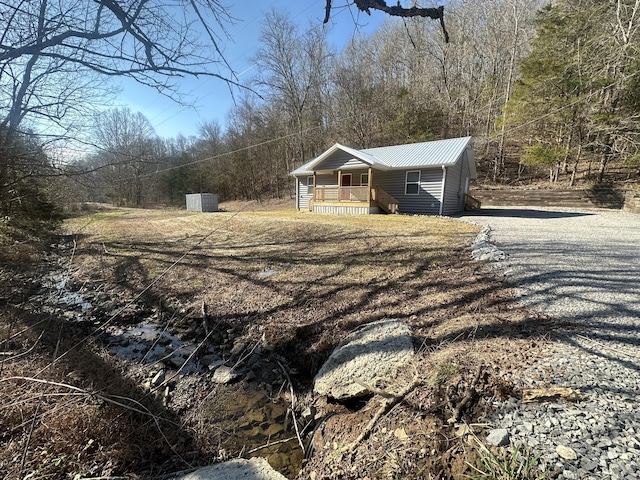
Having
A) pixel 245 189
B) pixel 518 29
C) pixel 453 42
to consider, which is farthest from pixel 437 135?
pixel 245 189

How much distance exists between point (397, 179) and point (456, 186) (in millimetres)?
3458

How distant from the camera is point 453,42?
23484 millimetres

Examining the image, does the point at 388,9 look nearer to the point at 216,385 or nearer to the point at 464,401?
the point at 464,401

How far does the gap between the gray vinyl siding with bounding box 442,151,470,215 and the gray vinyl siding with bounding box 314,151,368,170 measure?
4662 mm

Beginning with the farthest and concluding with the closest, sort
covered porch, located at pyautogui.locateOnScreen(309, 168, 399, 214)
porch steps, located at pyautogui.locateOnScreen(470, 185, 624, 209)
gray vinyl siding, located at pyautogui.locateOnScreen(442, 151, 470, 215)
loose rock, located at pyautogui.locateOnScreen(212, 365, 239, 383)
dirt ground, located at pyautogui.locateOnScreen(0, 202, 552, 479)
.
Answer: porch steps, located at pyautogui.locateOnScreen(470, 185, 624, 209) → covered porch, located at pyautogui.locateOnScreen(309, 168, 399, 214) → gray vinyl siding, located at pyautogui.locateOnScreen(442, 151, 470, 215) → loose rock, located at pyautogui.locateOnScreen(212, 365, 239, 383) → dirt ground, located at pyautogui.locateOnScreen(0, 202, 552, 479)

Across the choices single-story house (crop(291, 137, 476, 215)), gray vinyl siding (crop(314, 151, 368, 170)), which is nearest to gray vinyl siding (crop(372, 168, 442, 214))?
single-story house (crop(291, 137, 476, 215))

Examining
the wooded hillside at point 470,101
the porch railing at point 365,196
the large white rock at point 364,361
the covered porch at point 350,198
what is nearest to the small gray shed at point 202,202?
the wooded hillside at point 470,101

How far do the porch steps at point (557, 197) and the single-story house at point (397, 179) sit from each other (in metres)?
3.50

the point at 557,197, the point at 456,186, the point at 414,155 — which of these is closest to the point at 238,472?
the point at 414,155

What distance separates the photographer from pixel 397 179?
15.2 metres

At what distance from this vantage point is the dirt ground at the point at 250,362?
1.88 metres

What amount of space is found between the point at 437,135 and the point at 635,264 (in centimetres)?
2407

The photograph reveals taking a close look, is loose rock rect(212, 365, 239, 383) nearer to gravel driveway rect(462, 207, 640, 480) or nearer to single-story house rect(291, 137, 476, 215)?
gravel driveway rect(462, 207, 640, 480)

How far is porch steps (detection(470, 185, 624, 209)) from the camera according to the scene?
15.2 meters
